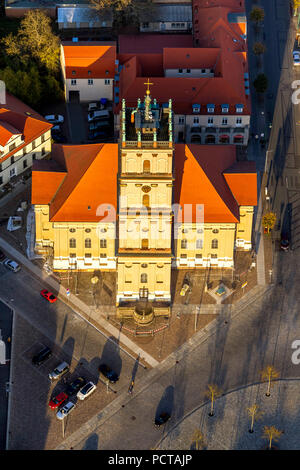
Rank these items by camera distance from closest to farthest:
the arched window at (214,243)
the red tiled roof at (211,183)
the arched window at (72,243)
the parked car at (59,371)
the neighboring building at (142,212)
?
the parked car at (59,371) < the neighboring building at (142,212) < the red tiled roof at (211,183) < the arched window at (72,243) < the arched window at (214,243)

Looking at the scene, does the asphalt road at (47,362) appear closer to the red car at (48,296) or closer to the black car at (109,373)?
the red car at (48,296)

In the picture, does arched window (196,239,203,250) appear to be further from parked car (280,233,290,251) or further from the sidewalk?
the sidewalk

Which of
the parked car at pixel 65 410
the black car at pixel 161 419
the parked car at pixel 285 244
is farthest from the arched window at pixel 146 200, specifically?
the parked car at pixel 65 410

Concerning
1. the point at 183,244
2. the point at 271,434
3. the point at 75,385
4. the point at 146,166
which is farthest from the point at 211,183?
the point at 271,434

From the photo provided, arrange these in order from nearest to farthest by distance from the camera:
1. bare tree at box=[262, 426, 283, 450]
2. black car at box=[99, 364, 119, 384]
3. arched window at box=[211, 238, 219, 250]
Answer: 1. bare tree at box=[262, 426, 283, 450]
2. black car at box=[99, 364, 119, 384]
3. arched window at box=[211, 238, 219, 250]

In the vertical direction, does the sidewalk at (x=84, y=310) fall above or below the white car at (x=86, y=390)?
above

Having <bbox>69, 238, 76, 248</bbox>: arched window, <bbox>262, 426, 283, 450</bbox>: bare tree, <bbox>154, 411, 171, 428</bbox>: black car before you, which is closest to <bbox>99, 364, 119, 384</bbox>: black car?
<bbox>154, 411, 171, 428</bbox>: black car

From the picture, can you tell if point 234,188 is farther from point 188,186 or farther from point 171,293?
point 171,293
